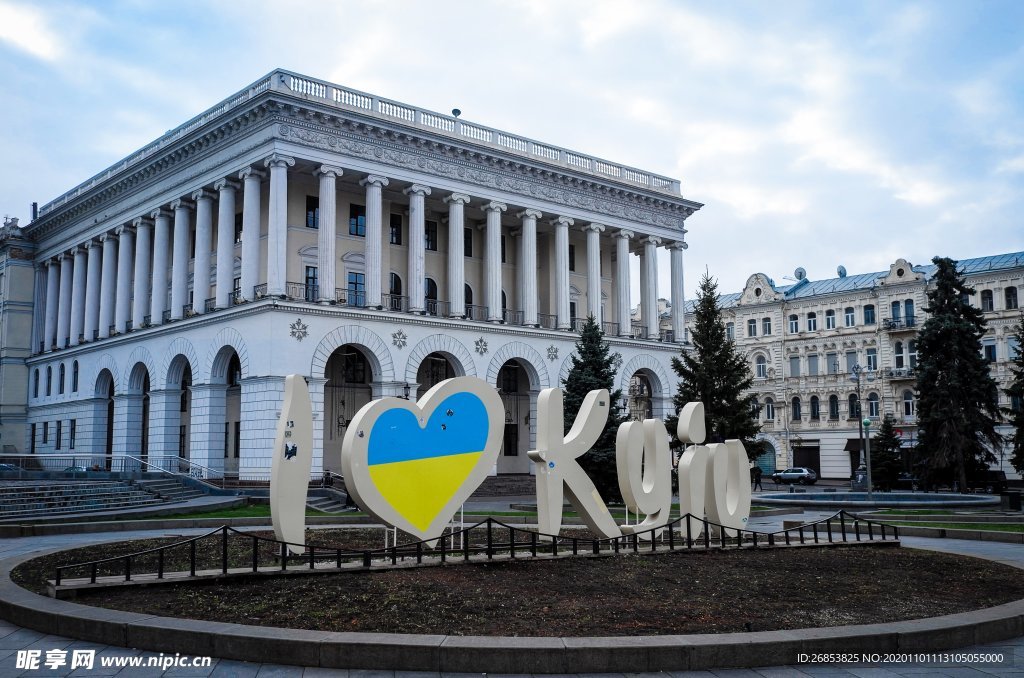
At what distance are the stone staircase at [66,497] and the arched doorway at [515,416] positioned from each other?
2302 centimetres

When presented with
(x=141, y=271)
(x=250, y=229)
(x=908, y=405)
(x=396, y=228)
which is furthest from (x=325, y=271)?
(x=908, y=405)

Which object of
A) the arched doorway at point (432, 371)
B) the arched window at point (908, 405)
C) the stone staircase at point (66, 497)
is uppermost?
the arched doorway at point (432, 371)

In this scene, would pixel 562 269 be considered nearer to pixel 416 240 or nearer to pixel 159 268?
pixel 416 240

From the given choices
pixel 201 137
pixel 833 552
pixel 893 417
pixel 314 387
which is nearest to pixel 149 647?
pixel 833 552

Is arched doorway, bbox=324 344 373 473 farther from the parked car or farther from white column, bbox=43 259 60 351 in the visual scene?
the parked car

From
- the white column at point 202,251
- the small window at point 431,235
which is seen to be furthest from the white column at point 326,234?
the small window at point 431,235

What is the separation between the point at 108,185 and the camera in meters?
50.9

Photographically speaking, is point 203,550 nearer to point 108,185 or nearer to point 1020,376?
point 108,185

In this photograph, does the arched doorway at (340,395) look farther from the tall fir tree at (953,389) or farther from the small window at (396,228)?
the tall fir tree at (953,389)

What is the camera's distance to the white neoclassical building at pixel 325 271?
4000 centimetres

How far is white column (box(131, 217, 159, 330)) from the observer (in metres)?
49.2

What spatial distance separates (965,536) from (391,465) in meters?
16.9

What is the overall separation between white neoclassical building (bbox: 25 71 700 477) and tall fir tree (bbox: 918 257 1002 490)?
47.9 ft

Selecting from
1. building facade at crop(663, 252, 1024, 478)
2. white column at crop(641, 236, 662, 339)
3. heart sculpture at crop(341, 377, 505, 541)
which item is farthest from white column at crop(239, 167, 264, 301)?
building facade at crop(663, 252, 1024, 478)
